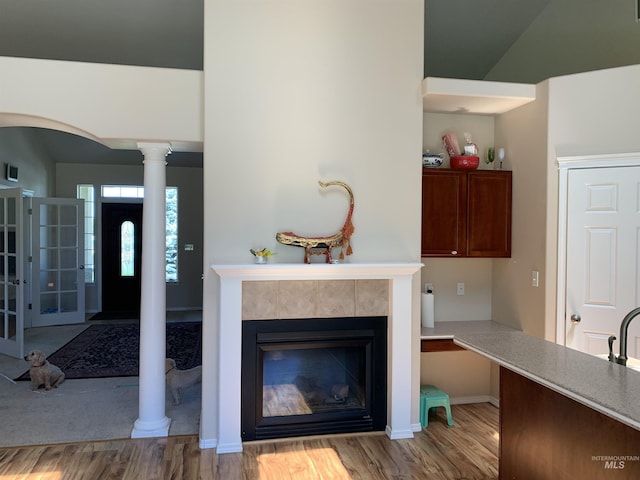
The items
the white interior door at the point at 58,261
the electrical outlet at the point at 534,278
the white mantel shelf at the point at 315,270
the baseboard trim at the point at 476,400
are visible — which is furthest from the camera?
the white interior door at the point at 58,261

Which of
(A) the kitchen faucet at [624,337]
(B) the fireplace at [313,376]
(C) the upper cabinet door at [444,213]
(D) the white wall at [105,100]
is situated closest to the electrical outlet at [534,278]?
(C) the upper cabinet door at [444,213]

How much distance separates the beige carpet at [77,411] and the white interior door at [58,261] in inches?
92.1

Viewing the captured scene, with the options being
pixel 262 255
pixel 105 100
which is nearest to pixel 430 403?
pixel 262 255

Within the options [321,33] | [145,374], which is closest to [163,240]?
[145,374]

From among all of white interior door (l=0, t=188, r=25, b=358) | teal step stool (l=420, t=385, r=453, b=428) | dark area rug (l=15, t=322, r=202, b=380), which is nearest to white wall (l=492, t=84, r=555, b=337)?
teal step stool (l=420, t=385, r=453, b=428)

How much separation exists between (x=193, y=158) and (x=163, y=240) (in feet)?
15.2

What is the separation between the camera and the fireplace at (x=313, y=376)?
322 centimetres

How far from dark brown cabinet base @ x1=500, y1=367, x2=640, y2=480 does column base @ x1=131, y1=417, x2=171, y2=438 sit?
2.35 m

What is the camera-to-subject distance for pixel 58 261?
7082mm

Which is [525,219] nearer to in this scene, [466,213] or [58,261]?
[466,213]

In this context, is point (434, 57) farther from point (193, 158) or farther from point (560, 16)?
point (193, 158)

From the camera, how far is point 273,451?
3125mm

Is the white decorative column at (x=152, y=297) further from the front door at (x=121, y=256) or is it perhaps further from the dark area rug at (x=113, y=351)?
the front door at (x=121, y=256)

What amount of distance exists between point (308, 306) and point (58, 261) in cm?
552
